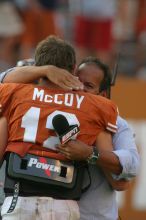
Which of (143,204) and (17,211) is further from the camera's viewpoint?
(143,204)

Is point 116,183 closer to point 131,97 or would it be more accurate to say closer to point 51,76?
point 51,76

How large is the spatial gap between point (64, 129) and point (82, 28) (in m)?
7.08

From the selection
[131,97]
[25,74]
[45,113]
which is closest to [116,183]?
[45,113]

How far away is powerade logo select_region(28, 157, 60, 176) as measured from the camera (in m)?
4.99

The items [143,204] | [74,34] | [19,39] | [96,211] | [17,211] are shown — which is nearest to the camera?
[17,211]

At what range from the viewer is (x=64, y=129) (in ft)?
16.1

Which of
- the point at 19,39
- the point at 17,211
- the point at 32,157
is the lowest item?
the point at 17,211

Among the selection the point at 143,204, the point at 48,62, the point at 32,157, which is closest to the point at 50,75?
the point at 48,62

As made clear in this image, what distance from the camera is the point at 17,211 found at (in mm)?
4938

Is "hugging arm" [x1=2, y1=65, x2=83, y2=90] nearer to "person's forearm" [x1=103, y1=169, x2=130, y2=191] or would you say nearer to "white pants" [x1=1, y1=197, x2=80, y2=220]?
"person's forearm" [x1=103, y1=169, x2=130, y2=191]

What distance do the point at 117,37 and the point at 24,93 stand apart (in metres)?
7.50

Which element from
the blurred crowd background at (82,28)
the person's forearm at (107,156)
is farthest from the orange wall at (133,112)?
the person's forearm at (107,156)

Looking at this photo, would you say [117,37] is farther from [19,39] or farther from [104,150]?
[104,150]

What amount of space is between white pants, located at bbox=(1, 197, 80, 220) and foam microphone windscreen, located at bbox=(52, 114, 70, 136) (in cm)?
40
